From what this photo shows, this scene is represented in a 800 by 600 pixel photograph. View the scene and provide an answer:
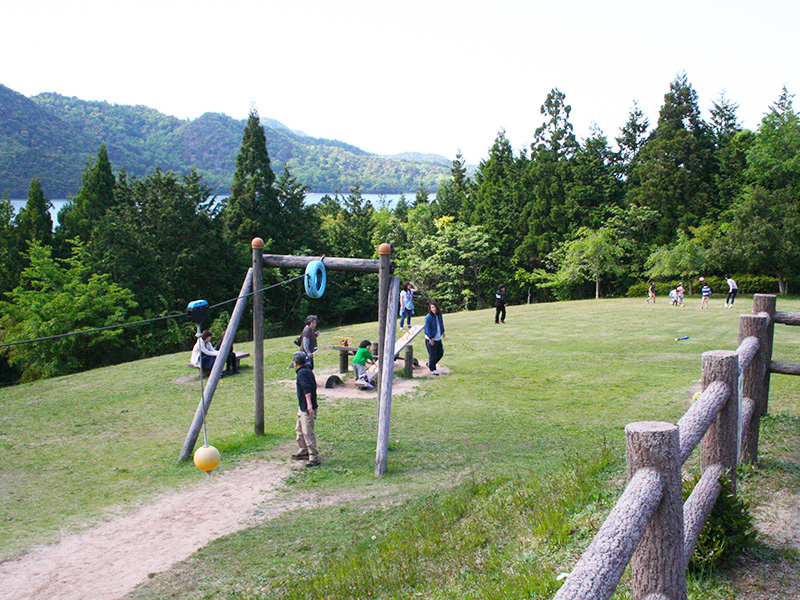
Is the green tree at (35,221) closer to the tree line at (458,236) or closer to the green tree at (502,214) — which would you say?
the tree line at (458,236)

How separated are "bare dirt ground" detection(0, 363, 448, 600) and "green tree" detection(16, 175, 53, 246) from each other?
1459 inches

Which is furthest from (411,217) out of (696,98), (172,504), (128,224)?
(172,504)

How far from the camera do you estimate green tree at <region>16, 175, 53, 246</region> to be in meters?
39.2

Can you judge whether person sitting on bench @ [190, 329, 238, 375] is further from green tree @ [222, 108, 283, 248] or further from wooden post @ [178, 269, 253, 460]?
green tree @ [222, 108, 283, 248]

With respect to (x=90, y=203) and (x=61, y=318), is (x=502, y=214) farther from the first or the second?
(x=61, y=318)

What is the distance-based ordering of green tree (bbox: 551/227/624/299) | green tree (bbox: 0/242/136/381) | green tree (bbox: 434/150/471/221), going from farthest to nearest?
1. green tree (bbox: 434/150/471/221)
2. green tree (bbox: 551/227/624/299)
3. green tree (bbox: 0/242/136/381)

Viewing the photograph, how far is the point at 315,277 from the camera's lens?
33.1ft

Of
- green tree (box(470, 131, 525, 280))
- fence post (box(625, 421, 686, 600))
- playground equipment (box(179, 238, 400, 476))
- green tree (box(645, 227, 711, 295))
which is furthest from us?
green tree (box(470, 131, 525, 280))

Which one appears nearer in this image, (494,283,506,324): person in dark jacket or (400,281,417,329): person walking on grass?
(400,281,417,329): person walking on grass

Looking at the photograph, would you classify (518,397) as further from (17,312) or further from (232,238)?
(232,238)

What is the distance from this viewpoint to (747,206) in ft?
116

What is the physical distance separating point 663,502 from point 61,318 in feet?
99.9

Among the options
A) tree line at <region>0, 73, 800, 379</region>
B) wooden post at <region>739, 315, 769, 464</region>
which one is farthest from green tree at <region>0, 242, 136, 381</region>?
wooden post at <region>739, 315, 769, 464</region>

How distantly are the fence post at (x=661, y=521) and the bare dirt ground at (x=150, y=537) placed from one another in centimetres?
471
